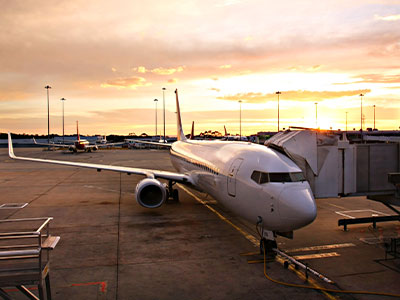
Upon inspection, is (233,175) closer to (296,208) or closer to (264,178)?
(264,178)

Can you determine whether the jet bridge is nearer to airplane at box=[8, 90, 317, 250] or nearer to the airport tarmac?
airplane at box=[8, 90, 317, 250]

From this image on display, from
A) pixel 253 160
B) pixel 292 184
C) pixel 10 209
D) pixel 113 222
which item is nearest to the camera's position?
pixel 292 184

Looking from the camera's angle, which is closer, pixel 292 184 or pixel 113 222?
pixel 292 184

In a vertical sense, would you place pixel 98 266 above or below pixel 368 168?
below

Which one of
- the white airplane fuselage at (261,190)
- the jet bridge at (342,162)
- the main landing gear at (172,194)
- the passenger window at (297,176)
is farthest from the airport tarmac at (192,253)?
the passenger window at (297,176)

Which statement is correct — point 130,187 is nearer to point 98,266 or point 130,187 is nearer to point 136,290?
point 98,266

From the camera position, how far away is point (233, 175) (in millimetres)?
12531

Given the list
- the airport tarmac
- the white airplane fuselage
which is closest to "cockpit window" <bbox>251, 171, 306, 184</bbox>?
the white airplane fuselage

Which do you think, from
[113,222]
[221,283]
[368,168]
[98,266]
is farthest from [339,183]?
[113,222]

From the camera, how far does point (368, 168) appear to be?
43.9ft

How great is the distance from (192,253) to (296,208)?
4439 millimetres

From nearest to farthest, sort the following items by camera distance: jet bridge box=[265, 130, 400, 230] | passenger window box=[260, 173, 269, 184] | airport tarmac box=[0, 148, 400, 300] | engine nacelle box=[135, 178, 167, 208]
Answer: airport tarmac box=[0, 148, 400, 300] < passenger window box=[260, 173, 269, 184] < jet bridge box=[265, 130, 400, 230] < engine nacelle box=[135, 178, 167, 208]

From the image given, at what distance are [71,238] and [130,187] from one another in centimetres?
1476

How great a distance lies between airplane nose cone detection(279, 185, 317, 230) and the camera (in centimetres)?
980
